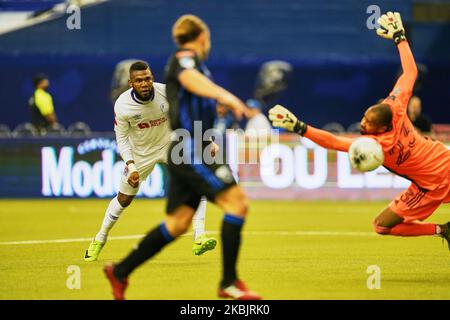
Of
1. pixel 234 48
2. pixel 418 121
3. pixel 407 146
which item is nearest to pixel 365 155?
pixel 407 146

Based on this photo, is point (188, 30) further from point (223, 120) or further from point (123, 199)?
point (223, 120)

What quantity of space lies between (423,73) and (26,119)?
11.3m

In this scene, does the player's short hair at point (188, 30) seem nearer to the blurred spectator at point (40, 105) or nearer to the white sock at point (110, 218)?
the white sock at point (110, 218)

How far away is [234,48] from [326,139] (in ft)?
67.8

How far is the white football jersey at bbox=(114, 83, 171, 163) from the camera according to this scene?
41.7 feet

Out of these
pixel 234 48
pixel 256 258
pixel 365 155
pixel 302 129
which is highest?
pixel 234 48

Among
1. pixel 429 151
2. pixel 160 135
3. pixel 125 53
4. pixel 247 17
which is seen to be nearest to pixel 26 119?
pixel 125 53

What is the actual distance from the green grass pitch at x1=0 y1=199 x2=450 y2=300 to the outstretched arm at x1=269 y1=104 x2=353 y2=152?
4.44 feet

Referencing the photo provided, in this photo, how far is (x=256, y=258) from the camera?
13.0m

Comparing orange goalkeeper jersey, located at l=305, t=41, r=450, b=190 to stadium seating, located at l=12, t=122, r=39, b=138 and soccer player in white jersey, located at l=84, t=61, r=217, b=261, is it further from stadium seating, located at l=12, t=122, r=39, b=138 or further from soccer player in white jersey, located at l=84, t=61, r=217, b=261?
stadium seating, located at l=12, t=122, r=39, b=138

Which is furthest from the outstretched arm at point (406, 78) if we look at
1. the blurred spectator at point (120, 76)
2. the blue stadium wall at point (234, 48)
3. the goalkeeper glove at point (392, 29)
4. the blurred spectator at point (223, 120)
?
the blue stadium wall at point (234, 48)

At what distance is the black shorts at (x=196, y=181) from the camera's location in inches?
356

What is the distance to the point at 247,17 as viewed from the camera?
30938 mm

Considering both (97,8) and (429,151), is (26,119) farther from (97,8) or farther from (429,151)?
(429,151)
